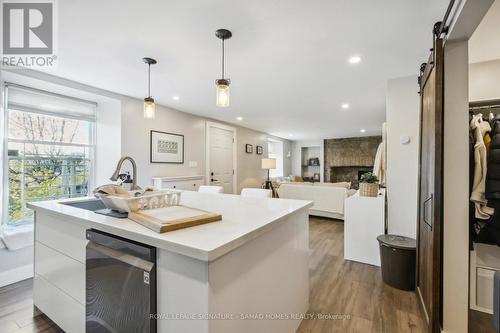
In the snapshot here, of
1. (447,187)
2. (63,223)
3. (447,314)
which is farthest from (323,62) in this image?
(63,223)

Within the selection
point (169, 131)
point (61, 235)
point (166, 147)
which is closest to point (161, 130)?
point (169, 131)

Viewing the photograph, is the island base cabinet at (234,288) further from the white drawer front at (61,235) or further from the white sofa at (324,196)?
the white sofa at (324,196)

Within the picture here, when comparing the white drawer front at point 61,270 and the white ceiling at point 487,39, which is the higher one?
the white ceiling at point 487,39

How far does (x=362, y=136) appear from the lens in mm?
8570

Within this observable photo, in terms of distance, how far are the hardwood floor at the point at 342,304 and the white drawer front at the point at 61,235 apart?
689mm

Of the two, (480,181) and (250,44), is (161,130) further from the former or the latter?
(480,181)

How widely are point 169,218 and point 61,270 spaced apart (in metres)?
1.06

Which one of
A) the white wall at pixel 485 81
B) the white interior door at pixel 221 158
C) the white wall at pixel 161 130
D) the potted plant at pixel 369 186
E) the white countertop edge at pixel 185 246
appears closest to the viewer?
the white countertop edge at pixel 185 246

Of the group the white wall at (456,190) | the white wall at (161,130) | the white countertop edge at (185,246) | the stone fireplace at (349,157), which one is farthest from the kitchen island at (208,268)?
the stone fireplace at (349,157)

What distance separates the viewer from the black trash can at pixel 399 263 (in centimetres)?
221

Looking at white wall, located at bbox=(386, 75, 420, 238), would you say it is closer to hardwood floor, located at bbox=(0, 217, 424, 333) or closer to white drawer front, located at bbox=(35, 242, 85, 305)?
hardwood floor, located at bbox=(0, 217, 424, 333)

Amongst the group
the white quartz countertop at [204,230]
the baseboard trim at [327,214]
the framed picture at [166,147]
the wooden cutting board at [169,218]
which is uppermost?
the framed picture at [166,147]

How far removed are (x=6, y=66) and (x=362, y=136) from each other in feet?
30.2

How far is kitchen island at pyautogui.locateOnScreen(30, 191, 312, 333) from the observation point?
874mm
